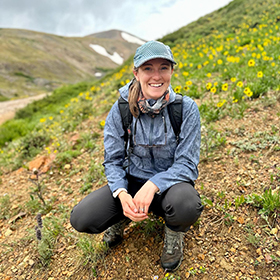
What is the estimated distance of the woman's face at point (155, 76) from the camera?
2.04 meters

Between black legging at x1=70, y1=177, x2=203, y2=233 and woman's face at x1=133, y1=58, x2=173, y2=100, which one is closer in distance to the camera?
black legging at x1=70, y1=177, x2=203, y2=233

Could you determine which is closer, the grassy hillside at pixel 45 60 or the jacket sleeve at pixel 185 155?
the jacket sleeve at pixel 185 155

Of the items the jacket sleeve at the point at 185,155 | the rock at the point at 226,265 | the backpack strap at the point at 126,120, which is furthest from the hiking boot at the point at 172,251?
the backpack strap at the point at 126,120

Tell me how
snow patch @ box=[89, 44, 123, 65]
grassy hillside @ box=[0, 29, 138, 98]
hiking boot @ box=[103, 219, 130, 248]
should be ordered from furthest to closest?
snow patch @ box=[89, 44, 123, 65]
grassy hillside @ box=[0, 29, 138, 98]
hiking boot @ box=[103, 219, 130, 248]

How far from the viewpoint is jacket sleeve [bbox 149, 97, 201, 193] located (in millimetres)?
2008

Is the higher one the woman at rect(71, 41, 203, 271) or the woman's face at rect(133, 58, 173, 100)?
the woman's face at rect(133, 58, 173, 100)

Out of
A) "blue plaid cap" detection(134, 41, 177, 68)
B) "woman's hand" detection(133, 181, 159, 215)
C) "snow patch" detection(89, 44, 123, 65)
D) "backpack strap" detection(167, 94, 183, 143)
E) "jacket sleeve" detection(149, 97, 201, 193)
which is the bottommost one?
"woman's hand" detection(133, 181, 159, 215)

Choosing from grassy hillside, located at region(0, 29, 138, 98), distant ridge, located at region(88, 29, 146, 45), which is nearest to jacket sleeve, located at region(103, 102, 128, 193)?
grassy hillside, located at region(0, 29, 138, 98)

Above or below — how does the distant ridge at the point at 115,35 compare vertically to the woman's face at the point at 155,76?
above

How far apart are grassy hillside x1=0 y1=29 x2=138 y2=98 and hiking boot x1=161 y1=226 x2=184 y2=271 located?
3588cm

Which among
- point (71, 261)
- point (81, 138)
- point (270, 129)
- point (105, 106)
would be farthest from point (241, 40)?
point (71, 261)

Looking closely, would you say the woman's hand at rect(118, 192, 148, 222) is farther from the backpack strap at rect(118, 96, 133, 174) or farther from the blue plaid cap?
the blue plaid cap

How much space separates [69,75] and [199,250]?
5605 centimetres

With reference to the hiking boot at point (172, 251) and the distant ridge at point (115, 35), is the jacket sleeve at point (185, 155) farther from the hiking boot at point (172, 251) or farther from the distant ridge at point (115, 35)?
the distant ridge at point (115, 35)
